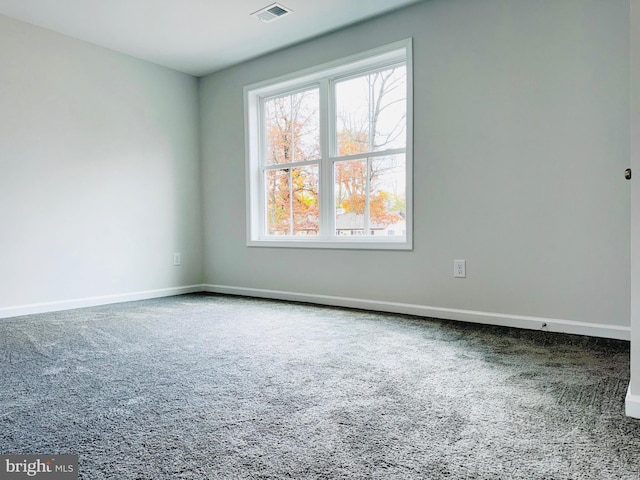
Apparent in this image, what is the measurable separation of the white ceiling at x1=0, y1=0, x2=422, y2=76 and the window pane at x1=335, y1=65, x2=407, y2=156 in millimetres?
473

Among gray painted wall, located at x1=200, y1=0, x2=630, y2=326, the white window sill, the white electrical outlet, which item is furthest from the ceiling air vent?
the white electrical outlet

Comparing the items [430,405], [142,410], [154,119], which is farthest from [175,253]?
[430,405]

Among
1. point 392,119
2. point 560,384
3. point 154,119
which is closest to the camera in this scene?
point 560,384

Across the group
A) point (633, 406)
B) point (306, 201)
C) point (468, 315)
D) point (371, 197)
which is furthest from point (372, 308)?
point (633, 406)

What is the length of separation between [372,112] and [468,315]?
176cm

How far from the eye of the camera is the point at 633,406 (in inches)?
52.9

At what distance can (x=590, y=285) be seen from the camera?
95.6 inches

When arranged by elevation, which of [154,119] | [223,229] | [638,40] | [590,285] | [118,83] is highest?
[118,83]

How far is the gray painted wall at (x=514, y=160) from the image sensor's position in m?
2.36

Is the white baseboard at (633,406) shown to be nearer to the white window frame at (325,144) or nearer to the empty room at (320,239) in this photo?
the empty room at (320,239)

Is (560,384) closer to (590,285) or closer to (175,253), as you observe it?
(590,285)

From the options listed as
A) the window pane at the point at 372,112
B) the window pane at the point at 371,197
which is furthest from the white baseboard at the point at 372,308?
the window pane at the point at 372,112

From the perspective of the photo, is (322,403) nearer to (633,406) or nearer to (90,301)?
(633,406)

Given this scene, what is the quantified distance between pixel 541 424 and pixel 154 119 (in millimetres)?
4110
